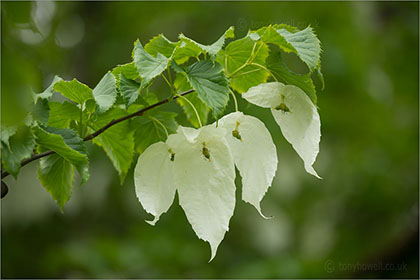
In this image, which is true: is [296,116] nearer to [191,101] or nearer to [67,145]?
[191,101]

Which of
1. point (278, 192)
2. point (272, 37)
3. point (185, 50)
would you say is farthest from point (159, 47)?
point (278, 192)

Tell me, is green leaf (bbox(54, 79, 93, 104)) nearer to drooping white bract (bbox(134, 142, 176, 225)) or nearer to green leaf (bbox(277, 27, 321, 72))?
drooping white bract (bbox(134, 142, 176, 225))

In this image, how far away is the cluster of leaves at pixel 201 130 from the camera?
621 mm

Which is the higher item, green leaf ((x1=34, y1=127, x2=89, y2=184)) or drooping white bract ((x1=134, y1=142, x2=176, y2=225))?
green leaf ((x1=34, y1=127, x2=89, y2=184))

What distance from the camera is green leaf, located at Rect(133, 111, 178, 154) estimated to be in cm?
74

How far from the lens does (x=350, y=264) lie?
2.66m

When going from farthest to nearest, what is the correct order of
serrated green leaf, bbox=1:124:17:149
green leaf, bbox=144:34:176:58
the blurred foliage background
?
the blurred foliage background → green leaf, bbox=144:34:176:58 → serrated green leaf, bbox=1:124:17:149

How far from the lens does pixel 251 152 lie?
0.66 metres

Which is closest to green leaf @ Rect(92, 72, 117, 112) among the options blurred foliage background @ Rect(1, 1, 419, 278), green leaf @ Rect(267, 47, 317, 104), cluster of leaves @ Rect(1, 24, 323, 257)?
cluster of leaves @ Rect(1, 24, 323, 257)

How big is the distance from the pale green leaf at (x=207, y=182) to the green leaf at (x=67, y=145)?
12 centimetres

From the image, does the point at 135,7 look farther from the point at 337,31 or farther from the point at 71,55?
the point at 337,31

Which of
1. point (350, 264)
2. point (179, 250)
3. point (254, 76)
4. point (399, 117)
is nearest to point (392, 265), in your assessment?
point (350, 264)

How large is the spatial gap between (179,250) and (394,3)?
8.00 ft

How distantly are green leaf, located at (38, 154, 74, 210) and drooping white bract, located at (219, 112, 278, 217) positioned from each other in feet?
0.78
